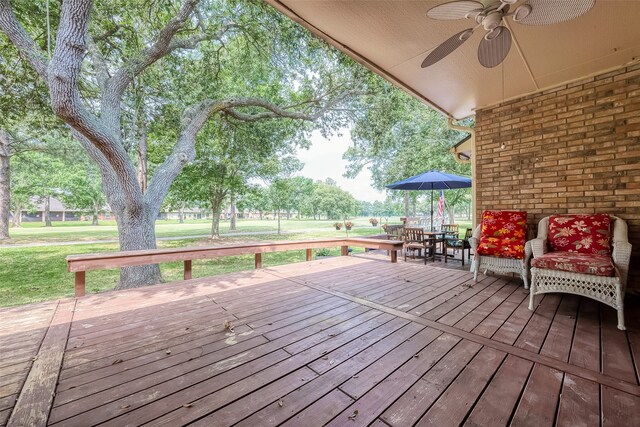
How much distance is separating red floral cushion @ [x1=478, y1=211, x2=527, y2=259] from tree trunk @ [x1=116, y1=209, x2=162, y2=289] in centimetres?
575

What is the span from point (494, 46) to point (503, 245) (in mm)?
2483

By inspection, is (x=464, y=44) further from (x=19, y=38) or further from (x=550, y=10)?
(x=19, y=38)

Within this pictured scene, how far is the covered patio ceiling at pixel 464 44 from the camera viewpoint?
2383 millimetres

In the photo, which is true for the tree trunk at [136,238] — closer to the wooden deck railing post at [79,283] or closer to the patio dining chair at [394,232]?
the wooden deck railing post at [79,283]

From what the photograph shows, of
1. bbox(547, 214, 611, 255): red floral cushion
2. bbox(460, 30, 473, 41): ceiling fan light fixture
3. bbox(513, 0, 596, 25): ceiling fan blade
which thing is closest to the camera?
bbox(513, 0, 596, 25): ceiling fan blade

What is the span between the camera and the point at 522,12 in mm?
Result: 1922

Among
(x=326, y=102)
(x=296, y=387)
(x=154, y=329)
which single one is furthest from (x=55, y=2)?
(x=296, y=387)

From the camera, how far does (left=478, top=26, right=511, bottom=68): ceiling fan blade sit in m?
2.18

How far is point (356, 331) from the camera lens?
Answer: 6.99ft

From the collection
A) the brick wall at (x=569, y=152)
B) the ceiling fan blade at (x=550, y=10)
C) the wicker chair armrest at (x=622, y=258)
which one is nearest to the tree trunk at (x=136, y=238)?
the ceiling fan blade at (x=550, y=10)

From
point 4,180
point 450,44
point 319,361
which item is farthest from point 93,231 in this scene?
point 450,44

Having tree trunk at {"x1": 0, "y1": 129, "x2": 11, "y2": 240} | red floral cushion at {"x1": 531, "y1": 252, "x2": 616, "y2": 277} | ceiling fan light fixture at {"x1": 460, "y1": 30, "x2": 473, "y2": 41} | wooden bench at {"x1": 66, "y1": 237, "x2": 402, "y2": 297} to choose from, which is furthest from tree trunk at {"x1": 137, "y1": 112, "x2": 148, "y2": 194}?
tree trunk at {"x1": 0, "y1": 129, "x2": 11, "y2": 240}

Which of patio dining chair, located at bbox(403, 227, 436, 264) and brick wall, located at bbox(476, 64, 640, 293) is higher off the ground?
brick wall, located at bbox(476, 64, 640, 293)

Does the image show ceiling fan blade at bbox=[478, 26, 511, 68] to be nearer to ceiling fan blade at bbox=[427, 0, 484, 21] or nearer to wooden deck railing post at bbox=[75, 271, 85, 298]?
ceiling fan blade at bbox=[427, 0, 484, 21]
